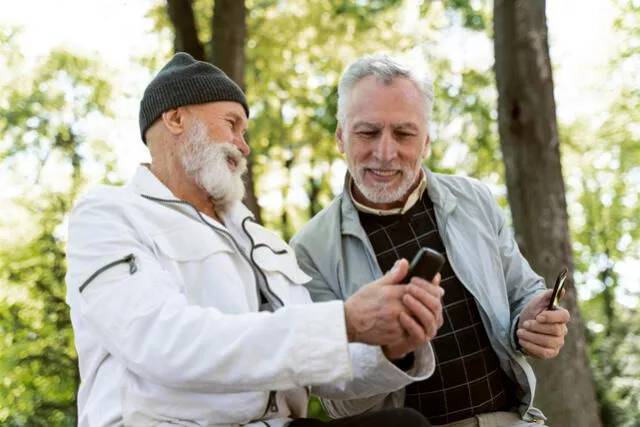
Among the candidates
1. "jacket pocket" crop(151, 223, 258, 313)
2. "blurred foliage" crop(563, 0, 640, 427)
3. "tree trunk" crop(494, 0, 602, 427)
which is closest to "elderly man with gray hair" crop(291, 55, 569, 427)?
"jacket pocket" crop(151, 223, 258, 313)

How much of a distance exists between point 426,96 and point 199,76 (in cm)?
96

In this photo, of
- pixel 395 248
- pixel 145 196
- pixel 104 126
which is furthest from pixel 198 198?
pixel 104 126

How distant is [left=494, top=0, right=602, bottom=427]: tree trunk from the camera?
6.54 m

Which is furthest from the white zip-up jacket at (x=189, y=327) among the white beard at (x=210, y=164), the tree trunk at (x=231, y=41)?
the tree trunk at (x=231, y=41)

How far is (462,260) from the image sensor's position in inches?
136

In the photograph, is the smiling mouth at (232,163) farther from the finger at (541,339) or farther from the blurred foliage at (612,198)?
the blurred foliage at (612,198)

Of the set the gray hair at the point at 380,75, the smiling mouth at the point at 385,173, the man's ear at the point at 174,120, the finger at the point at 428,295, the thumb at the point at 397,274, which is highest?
the gray hair at the point at 380,75

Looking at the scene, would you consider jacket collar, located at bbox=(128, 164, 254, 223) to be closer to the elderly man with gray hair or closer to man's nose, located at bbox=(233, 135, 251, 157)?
man's nose, located at bbox=(233, 135, 251, 157)

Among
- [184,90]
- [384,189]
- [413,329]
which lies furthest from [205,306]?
[384,189]

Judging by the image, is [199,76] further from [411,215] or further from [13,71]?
[13,71]

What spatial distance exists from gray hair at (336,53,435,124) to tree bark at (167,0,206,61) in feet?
14.4

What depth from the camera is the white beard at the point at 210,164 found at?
118 inches

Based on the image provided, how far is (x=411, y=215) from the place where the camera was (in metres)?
3.63

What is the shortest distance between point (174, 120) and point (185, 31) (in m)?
4.97
